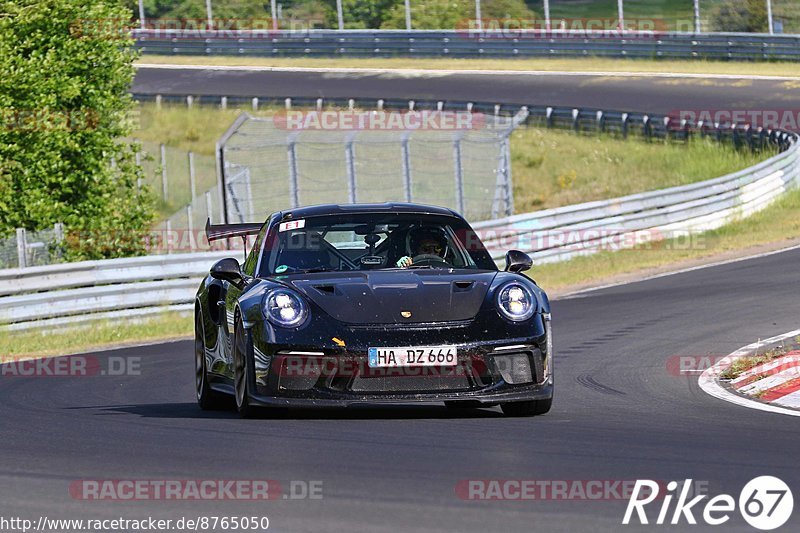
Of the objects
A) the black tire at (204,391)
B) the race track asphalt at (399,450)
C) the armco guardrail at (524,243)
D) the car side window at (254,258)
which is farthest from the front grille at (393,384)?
the armco guardrail at (524,243)

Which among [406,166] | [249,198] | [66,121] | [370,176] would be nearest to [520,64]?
[370,176]

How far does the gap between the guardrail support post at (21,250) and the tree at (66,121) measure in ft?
10.7

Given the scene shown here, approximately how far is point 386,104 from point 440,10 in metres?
11.1

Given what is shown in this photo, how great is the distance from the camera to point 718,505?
5609mm

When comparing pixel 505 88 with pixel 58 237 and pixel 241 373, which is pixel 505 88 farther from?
pixel 241 373

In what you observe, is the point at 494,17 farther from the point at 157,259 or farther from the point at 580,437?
the point at 580,437

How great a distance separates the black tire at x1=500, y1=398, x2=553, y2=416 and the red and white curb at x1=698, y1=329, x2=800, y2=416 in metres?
1.23

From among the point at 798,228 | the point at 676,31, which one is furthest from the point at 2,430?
the point at 676,31

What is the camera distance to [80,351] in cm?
1631

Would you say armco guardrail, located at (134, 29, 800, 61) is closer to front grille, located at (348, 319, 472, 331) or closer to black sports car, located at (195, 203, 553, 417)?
black sports car, located at (195, 203, 553, 417)

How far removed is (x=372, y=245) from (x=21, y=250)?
9.72 meters

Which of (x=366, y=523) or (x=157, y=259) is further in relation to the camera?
(x=157, y=259)

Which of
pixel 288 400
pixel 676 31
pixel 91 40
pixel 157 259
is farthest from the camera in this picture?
pixel 676 31

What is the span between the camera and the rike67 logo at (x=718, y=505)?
212 inches
